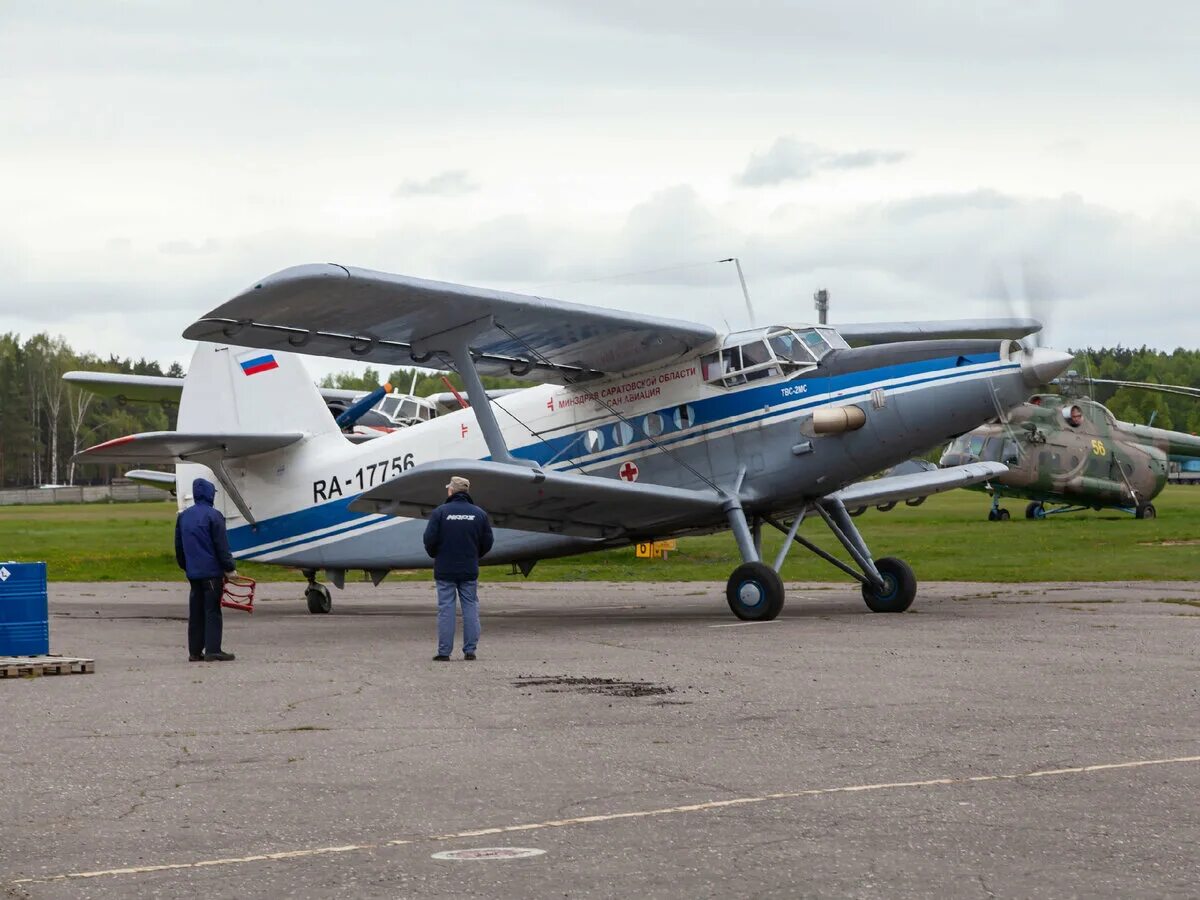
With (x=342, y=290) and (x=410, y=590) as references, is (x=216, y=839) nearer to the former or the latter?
(x=342, y=290)

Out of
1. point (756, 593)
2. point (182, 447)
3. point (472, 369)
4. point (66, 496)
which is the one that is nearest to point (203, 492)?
Result: point (472, 369)

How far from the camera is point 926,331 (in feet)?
63.1

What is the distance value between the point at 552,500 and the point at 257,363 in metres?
6.94

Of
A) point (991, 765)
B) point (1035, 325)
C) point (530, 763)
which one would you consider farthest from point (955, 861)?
point (1035, 325)

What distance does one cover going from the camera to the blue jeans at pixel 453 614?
1275cm

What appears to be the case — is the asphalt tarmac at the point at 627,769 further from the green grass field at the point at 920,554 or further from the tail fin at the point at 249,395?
the green grass field at the point at 920,554

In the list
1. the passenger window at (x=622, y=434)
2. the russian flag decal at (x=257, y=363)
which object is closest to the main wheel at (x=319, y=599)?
the russian flag decal at (x=257, y=363)

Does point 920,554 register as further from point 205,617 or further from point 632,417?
point 205,617

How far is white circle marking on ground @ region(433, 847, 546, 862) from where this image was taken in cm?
554

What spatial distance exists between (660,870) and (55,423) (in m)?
129

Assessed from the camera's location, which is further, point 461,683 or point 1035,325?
point 1035,325

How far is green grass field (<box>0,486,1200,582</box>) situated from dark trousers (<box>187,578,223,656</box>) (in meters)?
13.5

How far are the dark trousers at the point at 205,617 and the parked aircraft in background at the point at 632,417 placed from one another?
8.54 feet

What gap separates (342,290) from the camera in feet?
48.4
